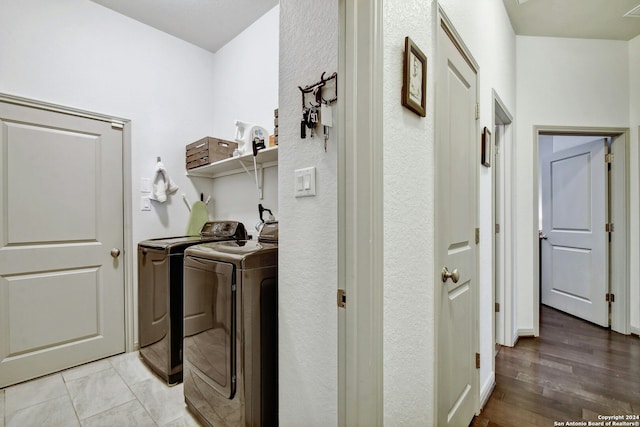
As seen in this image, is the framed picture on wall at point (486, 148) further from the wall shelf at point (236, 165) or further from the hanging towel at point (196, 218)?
the hanging towel at point (196, 218)

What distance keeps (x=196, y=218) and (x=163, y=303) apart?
3.36ft

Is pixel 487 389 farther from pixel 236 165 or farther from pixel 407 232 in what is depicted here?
pixel 236 165

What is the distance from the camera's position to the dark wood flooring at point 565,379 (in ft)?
5.56

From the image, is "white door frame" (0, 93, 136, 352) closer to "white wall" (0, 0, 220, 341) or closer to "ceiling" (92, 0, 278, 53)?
"white wall" (0, 0, 220, 341)

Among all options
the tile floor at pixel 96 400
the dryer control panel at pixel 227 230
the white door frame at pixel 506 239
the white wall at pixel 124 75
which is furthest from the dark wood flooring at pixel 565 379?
the white wall at pixel 124 75

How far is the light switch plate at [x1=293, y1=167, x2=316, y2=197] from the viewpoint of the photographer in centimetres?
108

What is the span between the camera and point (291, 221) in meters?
1.16

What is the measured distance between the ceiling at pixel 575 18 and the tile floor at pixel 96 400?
3.95 m

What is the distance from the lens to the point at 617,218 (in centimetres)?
293

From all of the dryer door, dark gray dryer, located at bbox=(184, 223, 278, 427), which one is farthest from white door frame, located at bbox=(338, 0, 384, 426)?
the dryer door

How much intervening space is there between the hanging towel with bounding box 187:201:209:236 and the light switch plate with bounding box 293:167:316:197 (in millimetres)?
2055

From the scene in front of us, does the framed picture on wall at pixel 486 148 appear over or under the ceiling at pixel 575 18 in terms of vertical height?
under

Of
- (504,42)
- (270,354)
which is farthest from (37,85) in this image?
(504,42)

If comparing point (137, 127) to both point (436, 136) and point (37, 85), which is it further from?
point (436, 136)
